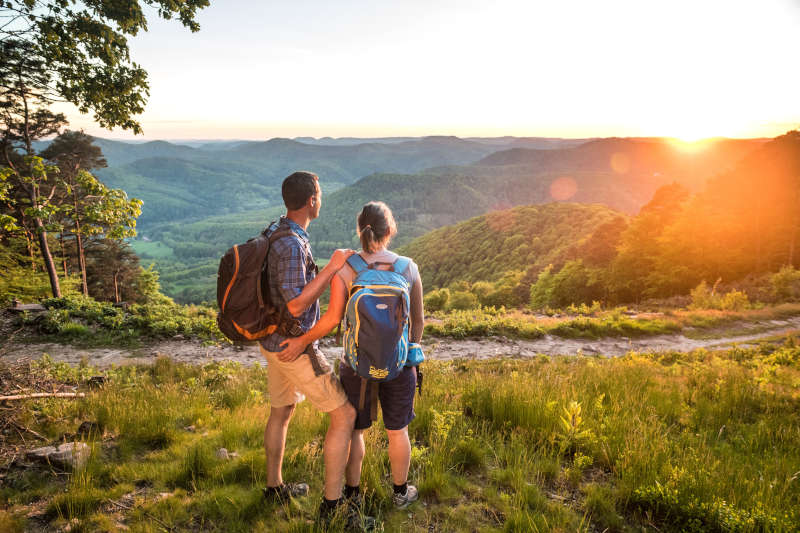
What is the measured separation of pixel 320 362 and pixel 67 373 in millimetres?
5908

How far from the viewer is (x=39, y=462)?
10.7 ft

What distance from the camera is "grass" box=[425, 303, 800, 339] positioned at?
38.5 ft

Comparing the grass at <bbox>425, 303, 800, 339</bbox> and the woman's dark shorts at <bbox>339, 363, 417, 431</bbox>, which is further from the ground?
the woman's dark shorts at <bbox>339, 363, 417, 431</bbox>

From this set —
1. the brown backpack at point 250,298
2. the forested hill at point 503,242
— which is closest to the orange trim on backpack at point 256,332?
the brown backpack at point 250,298

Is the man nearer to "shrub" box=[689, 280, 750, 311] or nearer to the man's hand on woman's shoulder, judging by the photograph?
the man's hand on woman's shoulder

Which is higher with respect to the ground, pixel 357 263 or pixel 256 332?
pixel 357 263

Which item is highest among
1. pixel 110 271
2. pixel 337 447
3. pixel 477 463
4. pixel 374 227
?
pixel 374 227

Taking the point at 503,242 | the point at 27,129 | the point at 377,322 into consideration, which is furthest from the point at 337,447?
the point at 503,242

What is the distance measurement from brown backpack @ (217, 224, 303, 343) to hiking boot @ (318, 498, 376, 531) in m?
1.27

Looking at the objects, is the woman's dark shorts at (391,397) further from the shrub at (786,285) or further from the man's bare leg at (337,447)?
the shrub at (786,285)

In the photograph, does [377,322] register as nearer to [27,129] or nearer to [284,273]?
[284,273]

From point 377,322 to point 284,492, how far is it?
174 centimetres

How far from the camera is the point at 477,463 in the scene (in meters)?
3.49

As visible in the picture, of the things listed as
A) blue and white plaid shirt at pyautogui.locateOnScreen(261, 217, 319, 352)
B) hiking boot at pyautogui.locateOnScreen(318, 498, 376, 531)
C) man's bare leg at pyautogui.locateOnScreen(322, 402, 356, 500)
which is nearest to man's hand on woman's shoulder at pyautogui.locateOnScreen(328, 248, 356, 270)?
blue and white plaid shirt at pyautogui.locateOnScreen(261, 217, 319, 352)
